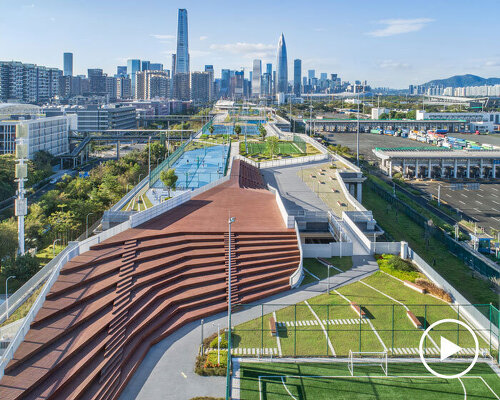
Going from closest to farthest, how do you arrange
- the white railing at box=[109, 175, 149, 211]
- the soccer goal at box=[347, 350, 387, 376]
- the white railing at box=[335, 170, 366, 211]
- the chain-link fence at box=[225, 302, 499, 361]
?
the soccer goal at box=[347, 350, 387, 376], the chain-link fence at box=[225, 302, 499, 361], the white railing at box=[109, 175, 149, 211], the white railing at box=[335, 170, 366, 211]

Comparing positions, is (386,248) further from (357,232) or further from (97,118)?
(97,118)

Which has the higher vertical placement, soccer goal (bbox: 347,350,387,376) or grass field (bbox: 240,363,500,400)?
soccer goal (bbox: 347,350,387,376)

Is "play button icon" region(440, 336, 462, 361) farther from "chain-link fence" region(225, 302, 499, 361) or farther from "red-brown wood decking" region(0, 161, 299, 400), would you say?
"red-brown wood decking" region(0, 161, 299, 400)

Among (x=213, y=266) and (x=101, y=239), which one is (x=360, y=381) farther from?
(x=101, y=239)

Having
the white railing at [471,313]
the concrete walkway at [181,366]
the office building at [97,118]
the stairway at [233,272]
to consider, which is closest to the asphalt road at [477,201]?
the white railing at [471,313]

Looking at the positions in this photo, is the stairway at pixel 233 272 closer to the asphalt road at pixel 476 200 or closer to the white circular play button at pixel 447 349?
the white circular play button at pixel 447 349

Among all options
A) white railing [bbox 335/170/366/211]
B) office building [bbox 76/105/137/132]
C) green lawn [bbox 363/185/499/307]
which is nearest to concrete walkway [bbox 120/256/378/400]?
green lawn [bbox 363/185/499/307]
